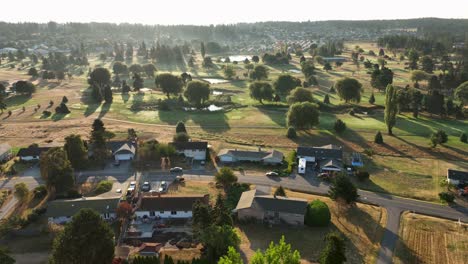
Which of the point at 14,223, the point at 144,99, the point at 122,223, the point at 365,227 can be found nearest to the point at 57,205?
the point at 14,223

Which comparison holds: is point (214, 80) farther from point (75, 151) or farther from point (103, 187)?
point (103, 187)

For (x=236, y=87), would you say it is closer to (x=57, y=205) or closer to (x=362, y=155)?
(x=362, y=155)

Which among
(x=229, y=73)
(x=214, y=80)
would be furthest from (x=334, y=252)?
(x=229, y=73)

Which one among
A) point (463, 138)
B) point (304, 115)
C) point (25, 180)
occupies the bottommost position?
point (25, 180)

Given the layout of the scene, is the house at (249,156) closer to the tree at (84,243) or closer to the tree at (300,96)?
the tree at (84,243)

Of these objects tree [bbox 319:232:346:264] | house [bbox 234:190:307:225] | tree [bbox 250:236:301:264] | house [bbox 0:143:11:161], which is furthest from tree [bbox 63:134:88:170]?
tree [bbox 319:232:346:264]
